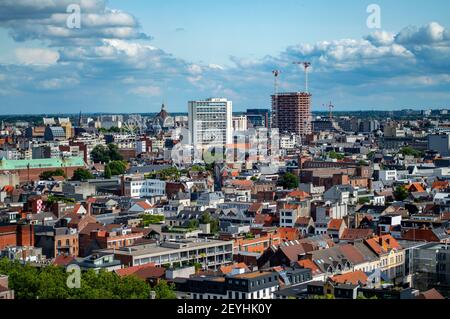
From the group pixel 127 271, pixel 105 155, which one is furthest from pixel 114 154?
pixel 127 271

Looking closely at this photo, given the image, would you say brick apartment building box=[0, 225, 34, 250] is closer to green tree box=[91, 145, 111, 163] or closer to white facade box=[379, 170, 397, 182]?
white facade box=[379, 170, 397, 182]

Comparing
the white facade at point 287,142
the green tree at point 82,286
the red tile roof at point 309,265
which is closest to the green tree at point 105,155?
the white facade at point 287,142

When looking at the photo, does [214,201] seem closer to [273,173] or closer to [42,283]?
[273,173]

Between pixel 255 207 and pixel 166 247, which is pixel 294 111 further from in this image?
pixel 166 247

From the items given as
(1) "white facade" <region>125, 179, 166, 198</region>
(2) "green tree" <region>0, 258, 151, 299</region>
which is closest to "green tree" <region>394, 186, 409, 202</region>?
(1) "white facade" <region>125, 179, 166, 198</region>

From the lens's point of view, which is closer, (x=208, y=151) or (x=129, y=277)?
(x=129, y=277)
